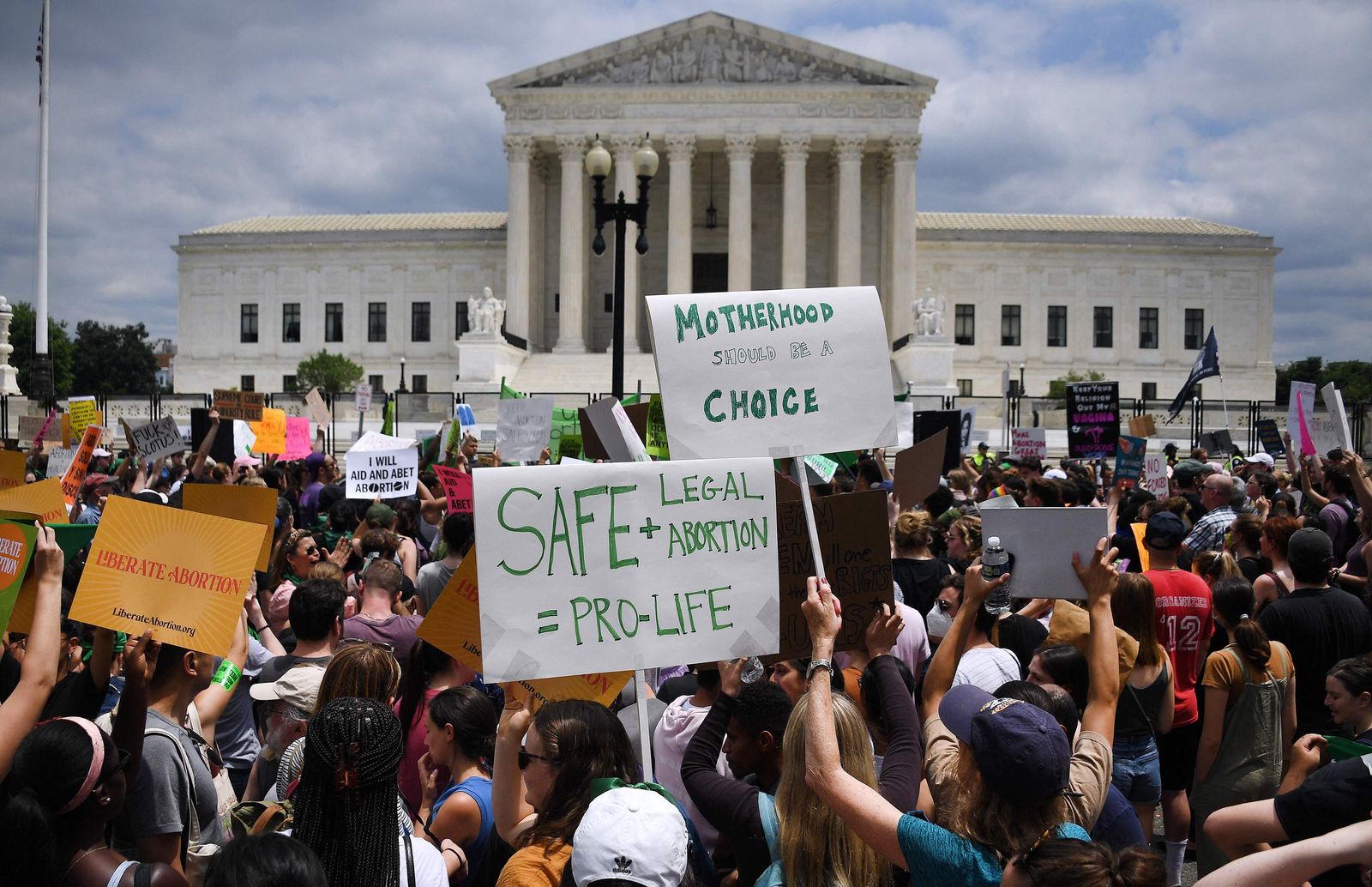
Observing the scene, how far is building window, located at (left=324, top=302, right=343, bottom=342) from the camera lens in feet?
196

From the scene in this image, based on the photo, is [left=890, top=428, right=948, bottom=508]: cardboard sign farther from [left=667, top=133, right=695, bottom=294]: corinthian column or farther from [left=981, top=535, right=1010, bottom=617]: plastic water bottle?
[left=667, top=133, right=695, bottom=294]: corinthian column

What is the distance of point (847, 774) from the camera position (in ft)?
10.8

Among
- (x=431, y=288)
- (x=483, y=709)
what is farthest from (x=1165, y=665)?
(x=431, y=288)

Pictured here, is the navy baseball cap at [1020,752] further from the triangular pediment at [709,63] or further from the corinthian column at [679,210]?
the triangular pediment at [709,63]

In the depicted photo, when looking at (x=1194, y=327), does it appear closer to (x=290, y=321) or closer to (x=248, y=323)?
(x=290, y=321)

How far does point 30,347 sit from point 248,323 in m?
33.8

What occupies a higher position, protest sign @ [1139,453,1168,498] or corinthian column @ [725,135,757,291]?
corinthian column @ [725,135,757,291]

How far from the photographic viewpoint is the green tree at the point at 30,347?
258 feet

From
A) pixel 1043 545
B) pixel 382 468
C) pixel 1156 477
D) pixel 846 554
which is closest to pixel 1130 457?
pixel 1156 477

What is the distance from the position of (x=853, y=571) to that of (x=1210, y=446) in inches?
757

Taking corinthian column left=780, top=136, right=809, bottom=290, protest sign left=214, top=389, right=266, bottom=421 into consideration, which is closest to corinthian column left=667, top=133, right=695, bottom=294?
corinthian column left=780, top=136, right=809, bottom=290

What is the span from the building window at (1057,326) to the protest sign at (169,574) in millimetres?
58262

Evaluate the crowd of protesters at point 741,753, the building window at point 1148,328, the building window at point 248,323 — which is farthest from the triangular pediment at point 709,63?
the crowd of protesters at point 741,753

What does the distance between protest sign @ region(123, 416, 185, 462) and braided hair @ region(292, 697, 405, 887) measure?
9.82 m
